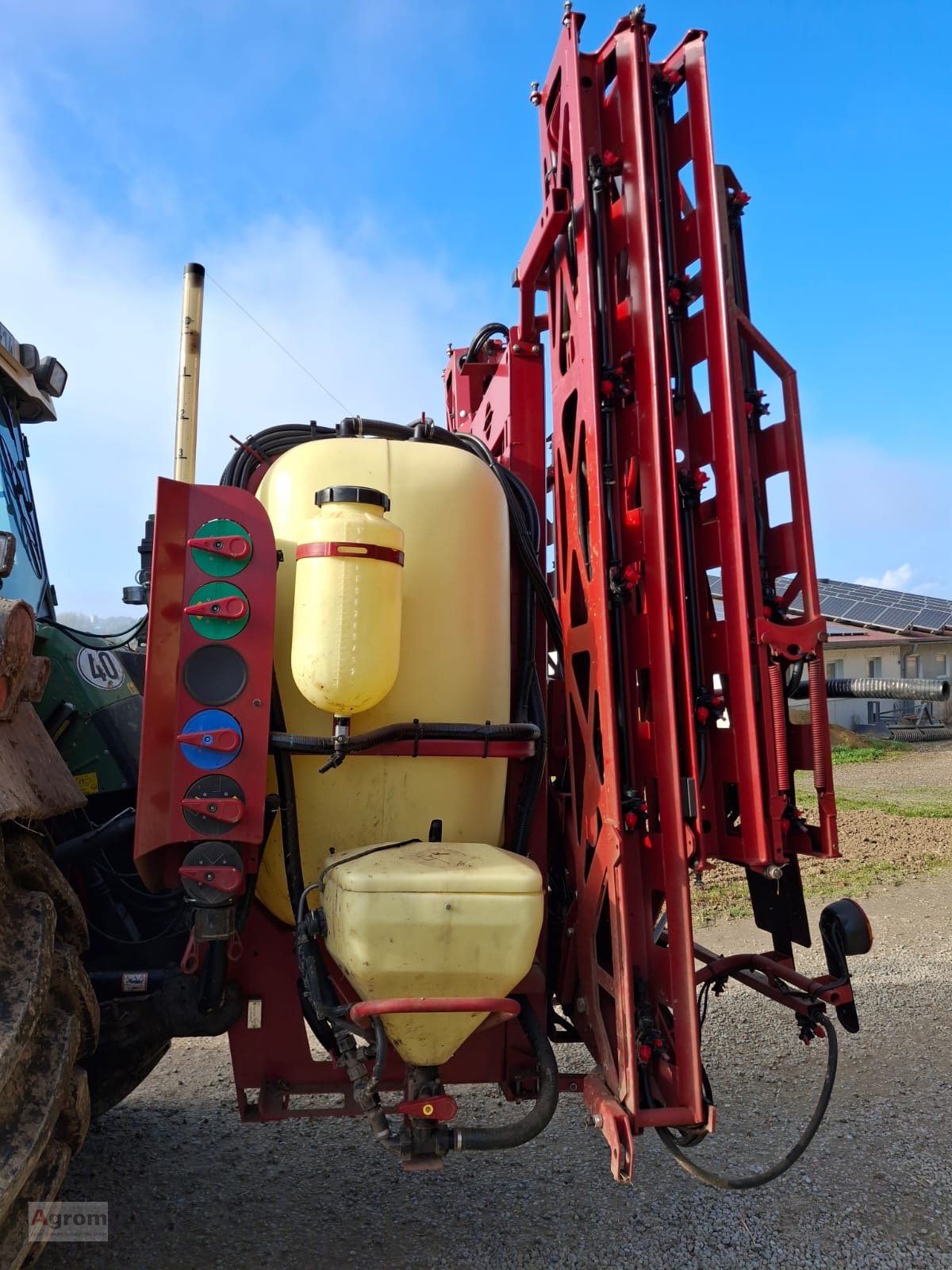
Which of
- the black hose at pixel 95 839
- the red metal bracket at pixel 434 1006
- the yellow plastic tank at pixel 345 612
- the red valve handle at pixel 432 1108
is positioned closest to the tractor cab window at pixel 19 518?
the black hose at pixel 95 839

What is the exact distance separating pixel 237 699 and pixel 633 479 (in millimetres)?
1194

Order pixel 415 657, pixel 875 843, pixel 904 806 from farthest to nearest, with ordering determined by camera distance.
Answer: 1. pixel 904 806
2. pixel 875 843
3. pixel 415 657

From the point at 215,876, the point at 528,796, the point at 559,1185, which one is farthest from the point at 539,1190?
the point at 215,876

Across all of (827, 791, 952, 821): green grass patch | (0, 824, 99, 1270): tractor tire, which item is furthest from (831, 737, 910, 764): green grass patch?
(0, 824, 99, 1270): tractor tire

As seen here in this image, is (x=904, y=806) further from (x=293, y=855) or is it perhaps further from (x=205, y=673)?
(x=205, y=673)

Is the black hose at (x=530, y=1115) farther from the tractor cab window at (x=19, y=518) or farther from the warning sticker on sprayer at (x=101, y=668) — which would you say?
the tractor cab window at (x=19, y=518)

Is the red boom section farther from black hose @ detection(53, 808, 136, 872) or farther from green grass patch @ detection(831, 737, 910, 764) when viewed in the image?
green grass patch @ detection(831, 737, 910, 764)

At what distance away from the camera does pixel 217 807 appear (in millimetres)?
2143

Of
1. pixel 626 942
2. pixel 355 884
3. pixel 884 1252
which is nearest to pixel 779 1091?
pixel 884 1252

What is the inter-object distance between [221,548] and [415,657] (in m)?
0.55

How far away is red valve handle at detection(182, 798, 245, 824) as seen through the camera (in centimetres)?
214

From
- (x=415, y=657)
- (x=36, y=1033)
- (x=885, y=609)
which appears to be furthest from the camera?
(x=885, y=609)

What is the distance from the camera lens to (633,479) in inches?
102

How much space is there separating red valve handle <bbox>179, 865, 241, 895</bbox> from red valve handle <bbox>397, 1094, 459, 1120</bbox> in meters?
0.60
